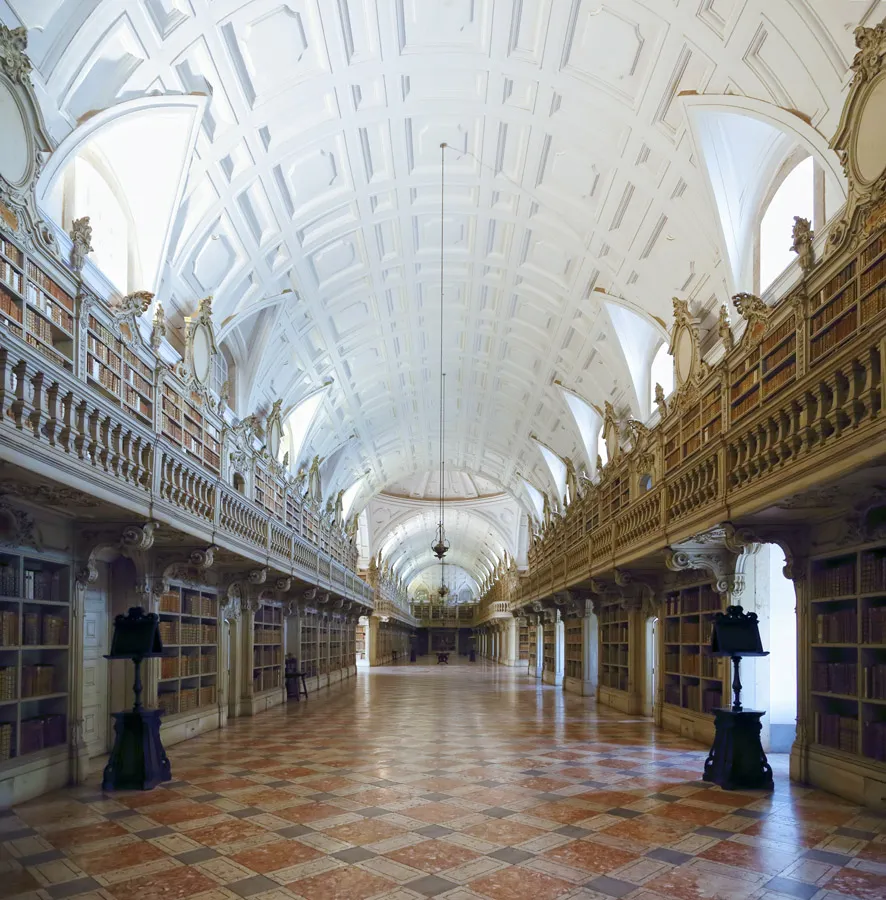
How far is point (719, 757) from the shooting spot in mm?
9008

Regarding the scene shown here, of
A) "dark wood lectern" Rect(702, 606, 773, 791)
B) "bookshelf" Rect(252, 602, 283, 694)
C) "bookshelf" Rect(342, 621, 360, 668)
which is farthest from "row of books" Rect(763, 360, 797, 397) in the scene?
"bookshelf" Rect(342, 621, 360, 668)

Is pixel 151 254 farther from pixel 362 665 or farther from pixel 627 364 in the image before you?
pixel 362 665

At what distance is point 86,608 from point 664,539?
25.2ft

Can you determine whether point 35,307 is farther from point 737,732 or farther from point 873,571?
point 737,732

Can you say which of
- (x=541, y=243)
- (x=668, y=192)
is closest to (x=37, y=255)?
(x=668, y=192)

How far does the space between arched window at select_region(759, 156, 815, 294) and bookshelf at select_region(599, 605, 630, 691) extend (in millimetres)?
8890

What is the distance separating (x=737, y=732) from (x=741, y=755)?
0.81 feet

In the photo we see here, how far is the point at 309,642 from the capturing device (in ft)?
84.1

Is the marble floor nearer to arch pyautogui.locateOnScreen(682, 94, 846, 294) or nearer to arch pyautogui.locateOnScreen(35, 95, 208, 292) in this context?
arch pyautogui.locateOnScreen(35, 95, 208, 292)

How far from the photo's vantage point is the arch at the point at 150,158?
10.1 meters

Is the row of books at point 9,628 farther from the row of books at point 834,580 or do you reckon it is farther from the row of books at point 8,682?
the row of books at point 834,580

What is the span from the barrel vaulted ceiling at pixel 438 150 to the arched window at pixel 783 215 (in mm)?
770

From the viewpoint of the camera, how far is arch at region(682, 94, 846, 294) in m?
10.5

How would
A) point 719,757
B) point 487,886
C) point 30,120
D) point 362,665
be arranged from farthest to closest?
point 362,665, point 719,757, point 30,120, point 487,886
